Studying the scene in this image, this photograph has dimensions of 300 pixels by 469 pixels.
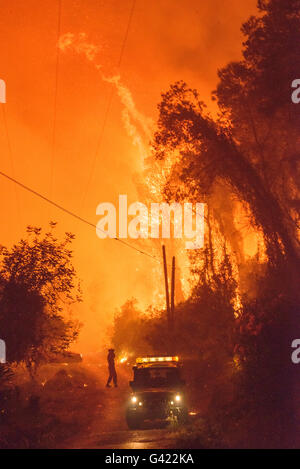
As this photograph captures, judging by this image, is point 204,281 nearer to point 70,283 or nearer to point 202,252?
point 202,252

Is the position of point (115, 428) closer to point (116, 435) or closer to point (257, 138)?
point (116, 435)

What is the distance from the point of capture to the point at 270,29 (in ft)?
71.9

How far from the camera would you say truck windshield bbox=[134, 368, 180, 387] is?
1567cm

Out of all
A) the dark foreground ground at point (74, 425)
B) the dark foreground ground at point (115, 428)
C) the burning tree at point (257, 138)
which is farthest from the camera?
the burning tree at point (257, 138)

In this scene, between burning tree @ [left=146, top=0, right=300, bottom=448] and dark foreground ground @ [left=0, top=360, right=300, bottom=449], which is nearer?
dark foreground ground @ [left=0, top=360, right=300, bottom=449]

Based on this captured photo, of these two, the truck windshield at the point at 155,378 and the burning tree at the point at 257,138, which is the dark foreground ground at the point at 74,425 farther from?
the burning tree at the point at 257,138

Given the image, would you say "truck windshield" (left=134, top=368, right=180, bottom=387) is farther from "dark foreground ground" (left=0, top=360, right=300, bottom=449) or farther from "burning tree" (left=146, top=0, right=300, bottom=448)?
"burning tree" (left=146, top=0, right=300, bottom=448)

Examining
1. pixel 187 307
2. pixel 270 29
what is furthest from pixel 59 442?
pixel 187 307

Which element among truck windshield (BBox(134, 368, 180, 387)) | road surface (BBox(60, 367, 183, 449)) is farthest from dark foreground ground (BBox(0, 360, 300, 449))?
truck windshield (BBox(134, 368, 180, 387))

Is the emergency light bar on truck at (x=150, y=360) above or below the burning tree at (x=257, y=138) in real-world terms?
below

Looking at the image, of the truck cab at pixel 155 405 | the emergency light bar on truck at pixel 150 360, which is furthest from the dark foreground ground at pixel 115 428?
the emergency light bar on truck at pixel 150 360

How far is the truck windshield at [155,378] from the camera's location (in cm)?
1567

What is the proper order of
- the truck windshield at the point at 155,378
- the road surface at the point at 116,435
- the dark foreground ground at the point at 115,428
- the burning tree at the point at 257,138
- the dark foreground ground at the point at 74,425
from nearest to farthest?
the dark foreground ground at the point at 115,428 → the road surface at the point at 116,435 → the dark foreground ground at the point at 74,425 → the truck windshield at the point at 155,378 → the burning tree at the point at 257,138

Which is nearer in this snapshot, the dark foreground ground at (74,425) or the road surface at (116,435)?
the road surface at (116,435)
